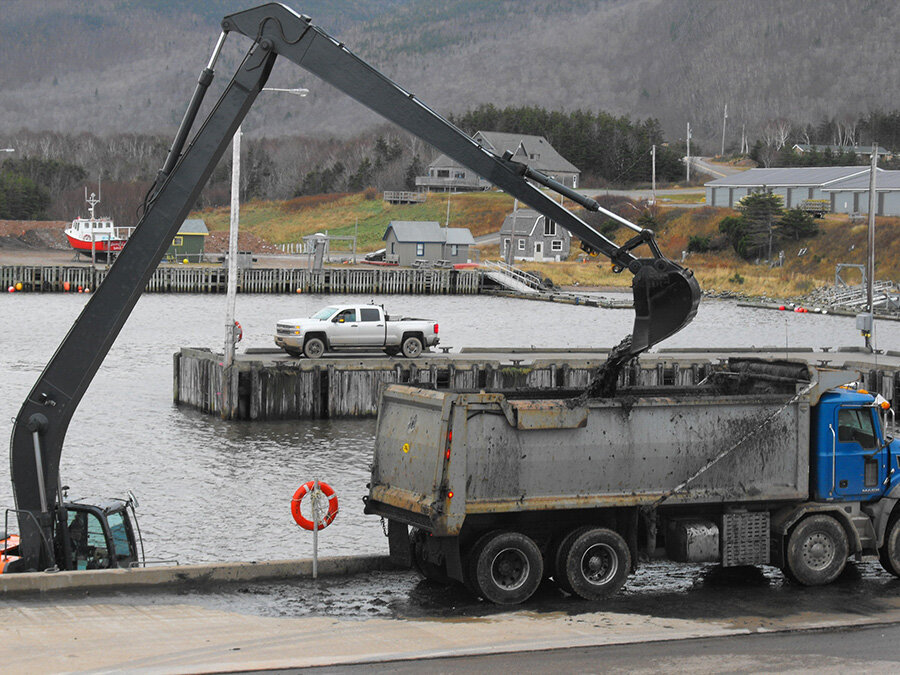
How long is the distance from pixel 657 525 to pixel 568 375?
20836 mm

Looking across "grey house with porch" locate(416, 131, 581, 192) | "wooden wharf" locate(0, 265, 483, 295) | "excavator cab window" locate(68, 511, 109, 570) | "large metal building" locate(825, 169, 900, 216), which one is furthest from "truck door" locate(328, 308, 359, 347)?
"grey house with porch" locate(416, 131, 581, 192)

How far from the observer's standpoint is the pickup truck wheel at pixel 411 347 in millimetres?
37781

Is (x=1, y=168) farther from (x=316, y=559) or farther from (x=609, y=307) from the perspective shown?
(x=316, y=559)

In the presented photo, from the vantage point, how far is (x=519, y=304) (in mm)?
91500

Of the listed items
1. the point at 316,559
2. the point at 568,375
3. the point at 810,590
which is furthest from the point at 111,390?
the point at 810,590

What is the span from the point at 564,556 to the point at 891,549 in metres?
4.87

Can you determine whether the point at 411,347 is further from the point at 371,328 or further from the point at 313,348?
the point at 313,348

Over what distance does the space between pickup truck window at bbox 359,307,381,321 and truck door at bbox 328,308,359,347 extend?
1.02ft

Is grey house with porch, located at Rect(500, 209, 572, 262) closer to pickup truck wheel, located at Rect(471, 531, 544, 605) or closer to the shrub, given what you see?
the shrub

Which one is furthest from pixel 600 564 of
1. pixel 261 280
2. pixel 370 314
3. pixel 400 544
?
pixel 261 280

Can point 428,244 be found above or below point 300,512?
above

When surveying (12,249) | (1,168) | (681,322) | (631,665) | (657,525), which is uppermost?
(1,168)

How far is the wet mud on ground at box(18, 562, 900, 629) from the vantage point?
14.0 m

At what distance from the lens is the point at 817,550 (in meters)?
15.7
